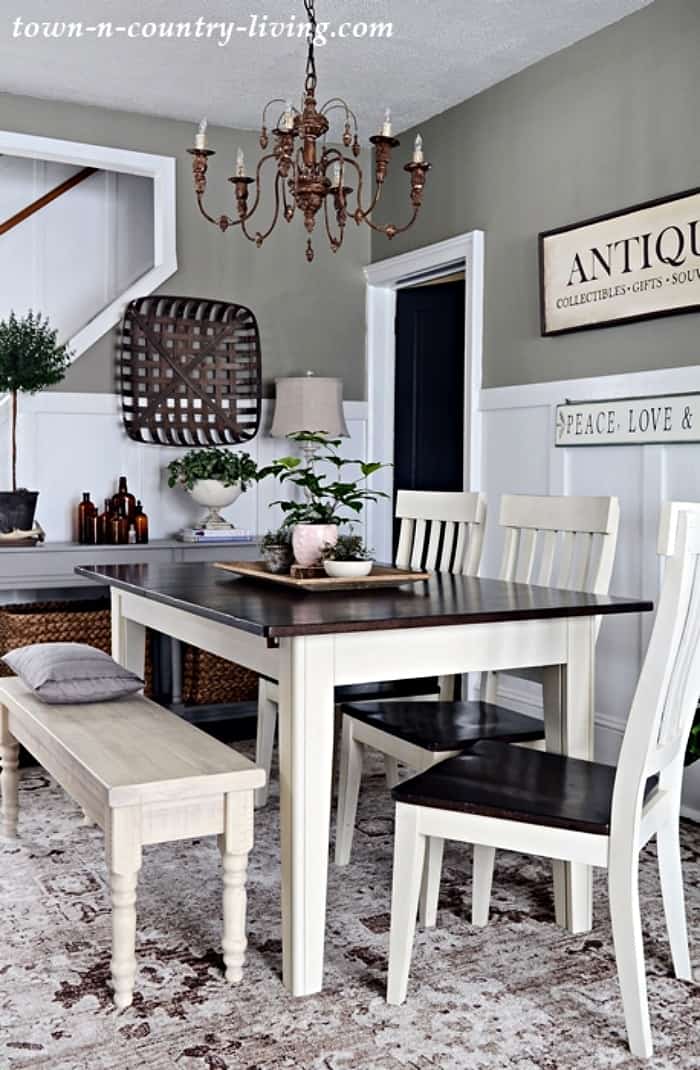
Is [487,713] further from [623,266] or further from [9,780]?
[623,266]

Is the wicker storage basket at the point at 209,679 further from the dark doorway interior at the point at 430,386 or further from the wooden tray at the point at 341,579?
the wooden tray at the point at 341,579

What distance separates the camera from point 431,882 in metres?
2.55

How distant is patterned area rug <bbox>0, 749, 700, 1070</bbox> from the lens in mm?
1995

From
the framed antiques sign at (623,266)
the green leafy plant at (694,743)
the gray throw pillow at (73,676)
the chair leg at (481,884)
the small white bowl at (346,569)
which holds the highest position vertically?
the framed antiques sign at (623,266)

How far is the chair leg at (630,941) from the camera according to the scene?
193 centimetres

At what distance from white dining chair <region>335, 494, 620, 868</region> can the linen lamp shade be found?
5.70 ft

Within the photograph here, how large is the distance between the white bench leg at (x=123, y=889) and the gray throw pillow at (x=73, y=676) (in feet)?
2.37

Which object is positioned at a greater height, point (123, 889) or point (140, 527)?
point (140, 527)

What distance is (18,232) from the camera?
482 cm

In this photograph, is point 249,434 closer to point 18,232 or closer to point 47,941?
point 18,232

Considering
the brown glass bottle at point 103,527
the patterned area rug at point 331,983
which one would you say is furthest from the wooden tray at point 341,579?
Answer: the brown glass bottle at point 103,527

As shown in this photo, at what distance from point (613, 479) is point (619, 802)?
203 cm

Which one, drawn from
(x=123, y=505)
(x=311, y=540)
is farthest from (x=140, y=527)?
(x=311, y=540)

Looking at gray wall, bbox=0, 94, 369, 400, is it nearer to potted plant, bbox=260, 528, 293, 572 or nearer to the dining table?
potted plant, bbox=260, 528, 293, 572
